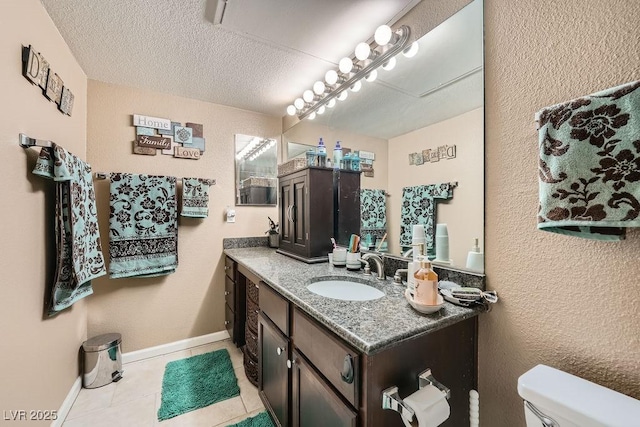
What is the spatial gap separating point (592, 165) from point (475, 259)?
48 cm

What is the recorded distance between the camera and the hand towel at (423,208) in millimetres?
1139

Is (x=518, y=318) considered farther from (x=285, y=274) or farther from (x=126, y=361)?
(x=126, y=361)

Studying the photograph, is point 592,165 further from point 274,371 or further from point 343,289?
point 274,371

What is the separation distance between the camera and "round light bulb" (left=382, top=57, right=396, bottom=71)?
1344 millimetres

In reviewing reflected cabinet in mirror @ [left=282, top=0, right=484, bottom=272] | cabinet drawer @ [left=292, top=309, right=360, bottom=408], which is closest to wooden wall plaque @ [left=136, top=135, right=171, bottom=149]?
reflected cabinet in mirror @ [left=282, top=0, right=484, bottom=272]

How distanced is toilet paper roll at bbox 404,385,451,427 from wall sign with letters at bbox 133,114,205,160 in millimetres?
2214

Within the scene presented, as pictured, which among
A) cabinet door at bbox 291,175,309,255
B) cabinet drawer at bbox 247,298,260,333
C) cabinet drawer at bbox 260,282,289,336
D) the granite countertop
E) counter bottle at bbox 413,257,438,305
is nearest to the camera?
the granite countertop

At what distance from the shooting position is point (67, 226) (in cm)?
128

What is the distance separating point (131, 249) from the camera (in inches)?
71.8

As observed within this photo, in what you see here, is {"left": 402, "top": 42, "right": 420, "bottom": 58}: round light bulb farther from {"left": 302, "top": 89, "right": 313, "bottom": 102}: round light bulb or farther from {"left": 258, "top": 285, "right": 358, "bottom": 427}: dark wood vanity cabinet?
{"left": 258, "top": 285, "right": 358, "bottom": 427}: dark wood vanity cabinet

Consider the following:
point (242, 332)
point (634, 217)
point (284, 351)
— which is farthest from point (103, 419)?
point (634, 217)

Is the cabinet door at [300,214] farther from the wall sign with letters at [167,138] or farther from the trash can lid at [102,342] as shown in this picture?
the trash can lid at [102,342]

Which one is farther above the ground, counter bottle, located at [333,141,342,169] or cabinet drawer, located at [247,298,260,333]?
counter bottle, located at [333,141,342,169]

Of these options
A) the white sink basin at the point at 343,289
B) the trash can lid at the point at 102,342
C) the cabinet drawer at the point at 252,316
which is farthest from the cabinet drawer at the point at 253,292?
the trash can lid at the point at 102,342
